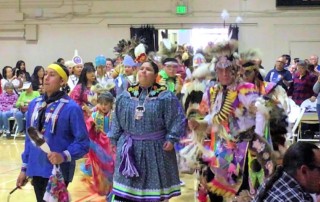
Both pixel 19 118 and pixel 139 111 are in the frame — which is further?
pixel 19 118

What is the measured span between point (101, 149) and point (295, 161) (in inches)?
133

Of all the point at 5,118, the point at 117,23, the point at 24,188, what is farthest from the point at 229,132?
the point at 117,23

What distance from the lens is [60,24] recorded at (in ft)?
47.8

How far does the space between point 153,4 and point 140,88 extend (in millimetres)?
10240

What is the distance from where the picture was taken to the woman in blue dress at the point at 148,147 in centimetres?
391

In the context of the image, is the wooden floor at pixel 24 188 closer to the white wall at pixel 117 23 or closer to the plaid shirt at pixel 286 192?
the plaid shirt at pixel 286 192

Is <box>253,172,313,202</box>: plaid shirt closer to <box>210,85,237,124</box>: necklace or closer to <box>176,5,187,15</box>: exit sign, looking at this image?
<box>210,85,237,124</box>: necklace

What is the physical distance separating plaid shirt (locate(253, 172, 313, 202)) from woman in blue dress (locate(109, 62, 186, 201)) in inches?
66.3

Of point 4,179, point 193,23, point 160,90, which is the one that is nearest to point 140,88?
point 160,90

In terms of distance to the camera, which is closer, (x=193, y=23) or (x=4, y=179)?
(x=4, y=179)

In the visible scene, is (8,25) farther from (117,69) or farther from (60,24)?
(117,69)

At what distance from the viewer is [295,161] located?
223 cm

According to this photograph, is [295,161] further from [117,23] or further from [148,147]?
[117,23]

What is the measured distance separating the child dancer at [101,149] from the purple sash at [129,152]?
4.77 ft
